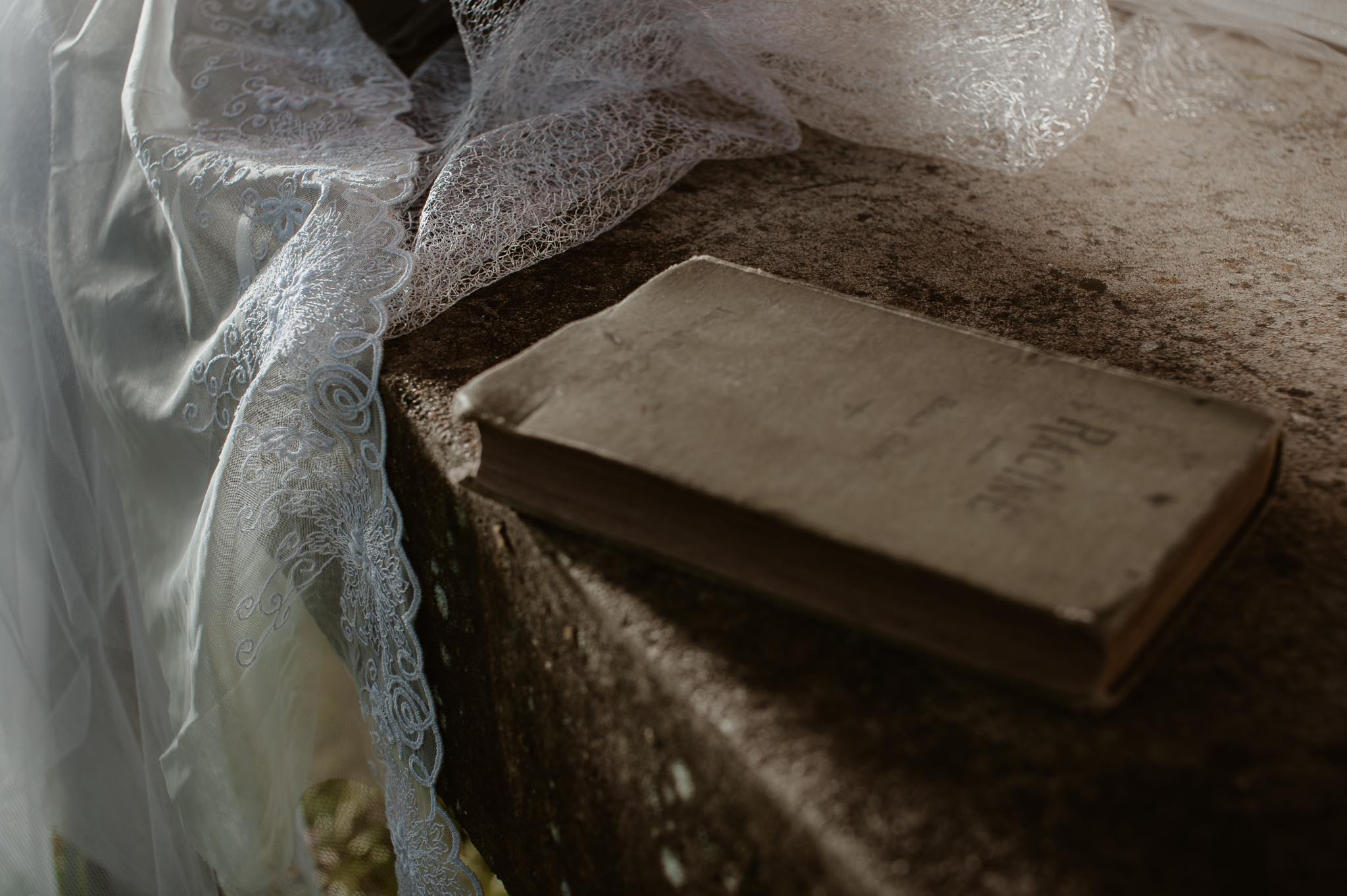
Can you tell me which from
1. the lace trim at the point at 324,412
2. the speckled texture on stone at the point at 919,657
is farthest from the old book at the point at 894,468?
the lace trim at the point at 324,412

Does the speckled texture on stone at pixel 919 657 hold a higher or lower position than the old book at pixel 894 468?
lower

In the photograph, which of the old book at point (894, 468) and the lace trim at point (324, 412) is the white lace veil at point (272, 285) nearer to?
the lace trim at point (324, 412)

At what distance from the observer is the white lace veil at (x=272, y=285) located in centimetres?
75

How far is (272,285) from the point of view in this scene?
0.79m

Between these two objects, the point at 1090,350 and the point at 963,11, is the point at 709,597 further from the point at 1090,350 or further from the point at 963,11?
the point at 963,11

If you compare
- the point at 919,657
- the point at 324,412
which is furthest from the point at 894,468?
the point at 324,412

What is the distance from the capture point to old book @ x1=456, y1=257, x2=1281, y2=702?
1.42ft

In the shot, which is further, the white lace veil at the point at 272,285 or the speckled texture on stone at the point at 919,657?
the white lace veil at the point at 272,285

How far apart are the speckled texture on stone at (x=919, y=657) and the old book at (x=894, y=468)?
0.03m

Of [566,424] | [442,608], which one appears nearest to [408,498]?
[442,608]

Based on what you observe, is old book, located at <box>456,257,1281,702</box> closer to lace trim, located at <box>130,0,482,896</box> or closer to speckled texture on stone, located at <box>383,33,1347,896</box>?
speckled texture on stone, located at <box>383,33,1347,896</box>

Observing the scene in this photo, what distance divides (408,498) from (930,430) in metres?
0.38

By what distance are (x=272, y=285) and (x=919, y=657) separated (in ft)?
1.88

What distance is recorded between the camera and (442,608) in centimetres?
72
